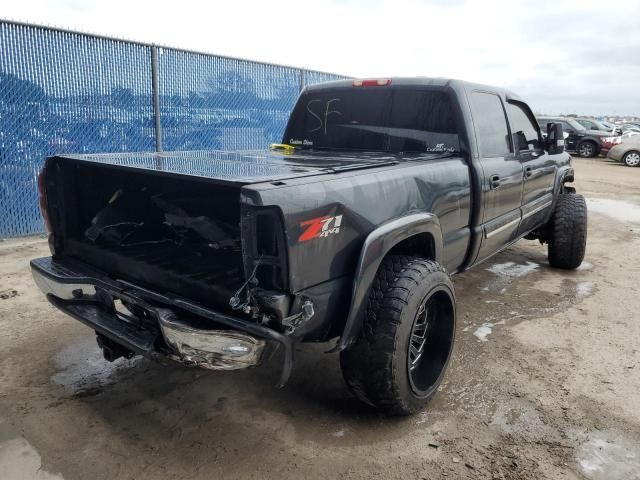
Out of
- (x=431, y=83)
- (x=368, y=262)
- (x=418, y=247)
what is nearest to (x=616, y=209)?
(x=431, y=83)

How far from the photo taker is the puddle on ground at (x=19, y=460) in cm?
235

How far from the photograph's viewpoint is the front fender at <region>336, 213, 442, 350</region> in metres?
2.37

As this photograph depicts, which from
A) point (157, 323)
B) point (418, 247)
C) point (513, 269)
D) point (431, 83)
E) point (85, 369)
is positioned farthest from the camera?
point (513, 269)

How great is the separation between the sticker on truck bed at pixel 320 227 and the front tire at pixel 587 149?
21.9 m

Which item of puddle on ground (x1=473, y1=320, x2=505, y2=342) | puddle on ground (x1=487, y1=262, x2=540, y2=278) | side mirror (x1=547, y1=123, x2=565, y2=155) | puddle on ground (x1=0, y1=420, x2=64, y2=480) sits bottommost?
puddle on ground (x1=0, y1=420, x2=64, y2=480)

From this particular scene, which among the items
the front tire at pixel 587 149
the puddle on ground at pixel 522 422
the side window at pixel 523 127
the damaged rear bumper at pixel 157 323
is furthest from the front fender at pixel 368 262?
the front tire at pixel 587 149

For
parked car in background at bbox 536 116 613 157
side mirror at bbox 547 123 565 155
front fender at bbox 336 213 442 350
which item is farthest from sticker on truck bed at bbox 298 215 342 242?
parked car in background at bbox 536 116 613 157

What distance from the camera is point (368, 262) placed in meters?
2.41

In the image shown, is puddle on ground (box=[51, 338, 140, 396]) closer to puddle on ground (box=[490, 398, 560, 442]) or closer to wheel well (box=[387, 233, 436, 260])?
wheel well (box=[387, 233, 436, 260])

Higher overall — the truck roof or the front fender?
the truck roof

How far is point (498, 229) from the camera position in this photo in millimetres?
3988

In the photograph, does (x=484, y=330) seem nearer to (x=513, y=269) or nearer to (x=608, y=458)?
(x=608, y=458)

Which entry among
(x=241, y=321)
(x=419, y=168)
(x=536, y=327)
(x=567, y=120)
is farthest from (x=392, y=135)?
(x=567, y=120)

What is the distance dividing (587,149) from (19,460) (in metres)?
23.0
